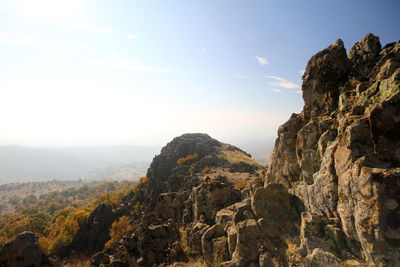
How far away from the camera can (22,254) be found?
14.6 meters

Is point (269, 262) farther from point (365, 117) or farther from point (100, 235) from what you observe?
point (100, 235)

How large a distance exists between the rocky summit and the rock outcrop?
13cm

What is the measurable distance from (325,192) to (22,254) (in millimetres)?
20344

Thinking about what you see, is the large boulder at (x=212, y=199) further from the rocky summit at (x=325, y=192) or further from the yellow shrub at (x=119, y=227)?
the yellow shrub at (x=119, y=227)

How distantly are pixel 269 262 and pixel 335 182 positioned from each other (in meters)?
5.19

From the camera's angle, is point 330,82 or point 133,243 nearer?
point 330,82

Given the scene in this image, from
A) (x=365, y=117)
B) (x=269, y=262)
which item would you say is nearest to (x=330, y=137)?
(x=365, y=117)

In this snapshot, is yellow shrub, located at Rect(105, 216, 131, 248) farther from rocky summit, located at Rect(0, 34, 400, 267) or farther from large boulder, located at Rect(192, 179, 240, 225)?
large boulder, located at Rect(192, 179, 240, 225)

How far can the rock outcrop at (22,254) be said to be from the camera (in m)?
14.3

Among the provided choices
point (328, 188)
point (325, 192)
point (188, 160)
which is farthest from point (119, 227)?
point (328, 188)

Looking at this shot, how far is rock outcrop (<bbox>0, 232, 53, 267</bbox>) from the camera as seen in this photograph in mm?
14344

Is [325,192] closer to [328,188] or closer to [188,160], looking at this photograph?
[328,188]

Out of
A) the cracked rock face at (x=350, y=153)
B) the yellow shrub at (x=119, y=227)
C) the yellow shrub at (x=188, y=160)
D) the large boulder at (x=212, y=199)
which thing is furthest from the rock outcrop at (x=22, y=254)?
the yellow shrub at (x=188, y=160)

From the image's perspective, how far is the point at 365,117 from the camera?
8.47 metres
